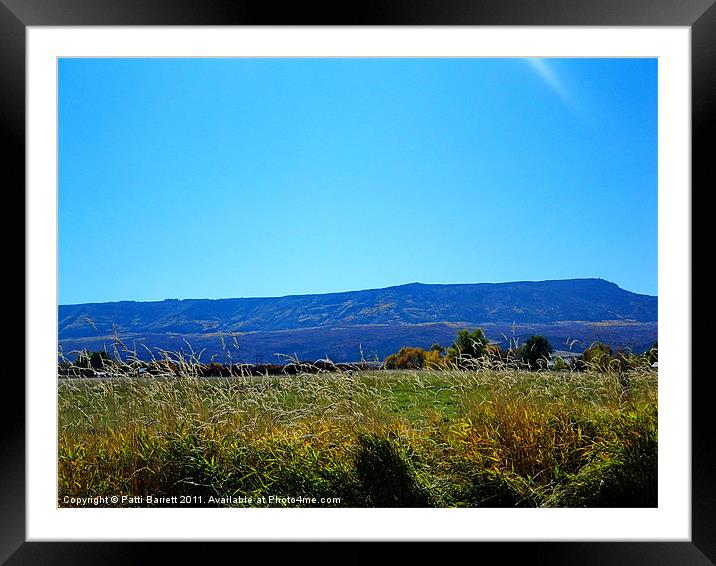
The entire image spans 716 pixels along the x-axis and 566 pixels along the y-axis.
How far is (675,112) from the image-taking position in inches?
92.8

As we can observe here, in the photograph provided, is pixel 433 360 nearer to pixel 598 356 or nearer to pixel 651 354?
pixel 598 356

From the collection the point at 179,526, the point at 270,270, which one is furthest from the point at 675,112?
the point at 270,270

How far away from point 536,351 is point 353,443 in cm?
159

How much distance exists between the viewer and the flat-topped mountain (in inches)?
177

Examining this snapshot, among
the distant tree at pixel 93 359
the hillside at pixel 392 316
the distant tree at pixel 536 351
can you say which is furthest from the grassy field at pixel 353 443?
the hillside at pixel 392 316

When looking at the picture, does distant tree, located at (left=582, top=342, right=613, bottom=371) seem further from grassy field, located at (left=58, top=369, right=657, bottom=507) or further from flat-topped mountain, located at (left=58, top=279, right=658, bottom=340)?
flat-topped mountain, located at (left=58, top=279, right=658, bottom=340)

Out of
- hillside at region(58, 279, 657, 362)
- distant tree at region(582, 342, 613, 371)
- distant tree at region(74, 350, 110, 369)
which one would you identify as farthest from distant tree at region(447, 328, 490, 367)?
distant tree at region(74, 350, 110, 369)

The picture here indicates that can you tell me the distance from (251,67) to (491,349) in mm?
3335

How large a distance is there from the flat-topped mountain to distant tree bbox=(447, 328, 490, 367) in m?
0.52

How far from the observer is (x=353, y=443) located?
3176 millimetres
